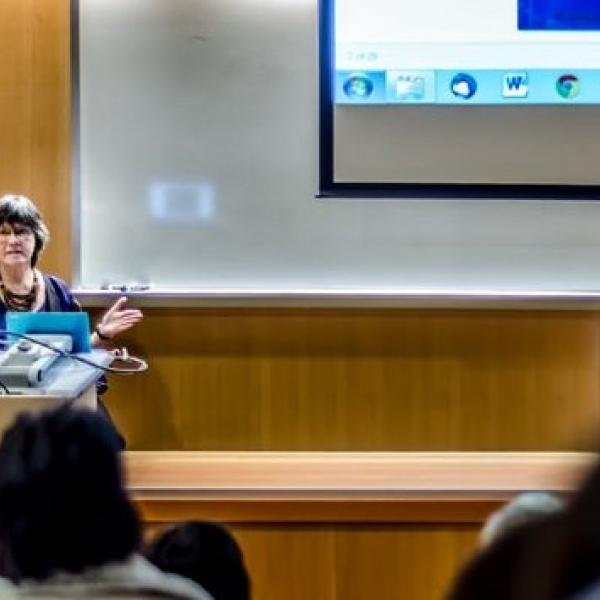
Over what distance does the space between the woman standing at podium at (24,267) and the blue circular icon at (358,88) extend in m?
1.10

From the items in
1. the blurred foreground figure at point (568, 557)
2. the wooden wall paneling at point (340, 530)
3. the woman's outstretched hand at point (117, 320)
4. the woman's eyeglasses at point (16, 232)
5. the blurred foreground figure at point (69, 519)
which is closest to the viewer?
the blurred foreground figure at point (568, 557)

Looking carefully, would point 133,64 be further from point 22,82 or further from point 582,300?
point 582,300

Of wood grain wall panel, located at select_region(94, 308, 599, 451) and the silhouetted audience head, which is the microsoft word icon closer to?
wood grain wall panel, located at select_region(94, 308, 599, 451)

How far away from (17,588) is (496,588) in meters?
0.80

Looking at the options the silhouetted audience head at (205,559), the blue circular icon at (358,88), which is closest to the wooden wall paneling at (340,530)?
the silhouetted audience head at (205,559)

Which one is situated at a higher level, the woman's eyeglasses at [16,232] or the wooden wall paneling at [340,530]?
the woman's eyeglasses at [16,232]

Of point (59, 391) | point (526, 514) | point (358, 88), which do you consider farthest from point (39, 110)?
point (526, 514)

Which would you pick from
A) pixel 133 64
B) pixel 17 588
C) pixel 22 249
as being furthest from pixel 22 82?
pixel 17 588

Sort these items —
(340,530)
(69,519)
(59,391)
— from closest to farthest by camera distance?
(69,519) < (59,391) < (340,530)

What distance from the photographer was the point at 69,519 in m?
0.93

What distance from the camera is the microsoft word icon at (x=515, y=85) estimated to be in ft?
10.8

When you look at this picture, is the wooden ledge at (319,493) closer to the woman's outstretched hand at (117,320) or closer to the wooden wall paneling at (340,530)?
the wooden wall paneling at (340,530)

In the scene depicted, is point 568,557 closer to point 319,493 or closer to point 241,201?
point 319,493

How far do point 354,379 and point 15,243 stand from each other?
1212 millimetres
